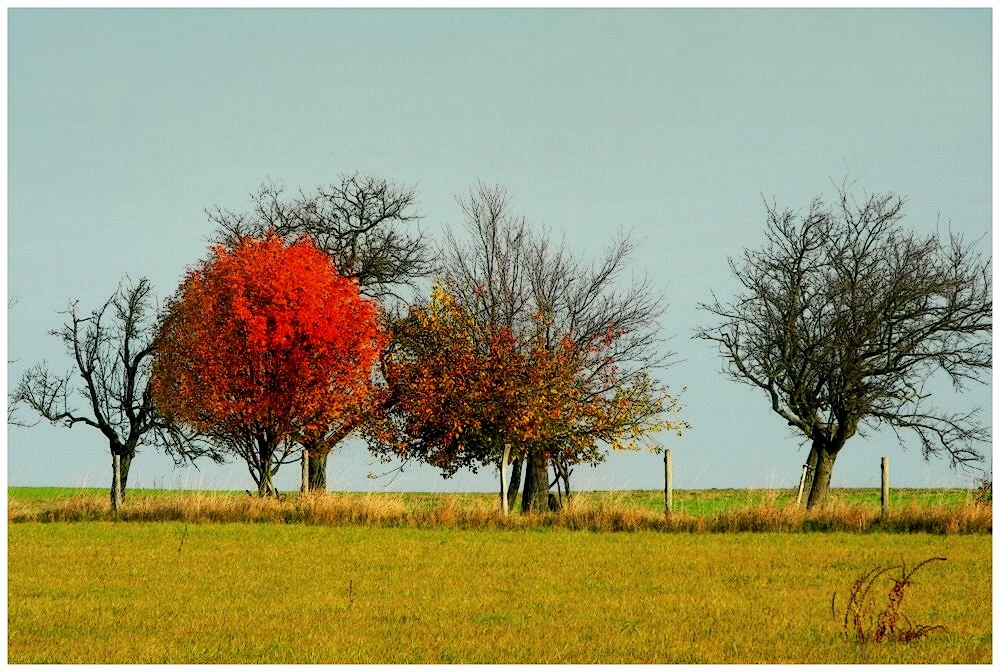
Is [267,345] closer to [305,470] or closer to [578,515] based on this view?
[305,470]

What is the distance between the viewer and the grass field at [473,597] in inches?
521

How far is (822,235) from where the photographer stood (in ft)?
124

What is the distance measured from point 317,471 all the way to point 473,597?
23874 mm

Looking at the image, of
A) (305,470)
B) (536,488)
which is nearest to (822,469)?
(536,488)

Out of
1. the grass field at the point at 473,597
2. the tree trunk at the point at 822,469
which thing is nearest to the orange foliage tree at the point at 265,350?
the grass field at the point at 473,597

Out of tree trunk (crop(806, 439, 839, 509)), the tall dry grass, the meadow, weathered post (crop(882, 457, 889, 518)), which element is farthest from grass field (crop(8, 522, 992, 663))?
tree trunk (crop(806, 439, 839, 509))

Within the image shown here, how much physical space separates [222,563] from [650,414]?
17.9 meters

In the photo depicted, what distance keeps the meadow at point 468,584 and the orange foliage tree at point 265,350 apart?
411cm

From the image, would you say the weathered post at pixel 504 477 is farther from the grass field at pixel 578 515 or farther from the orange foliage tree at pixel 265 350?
the orange foliage tree at pixel 265 350

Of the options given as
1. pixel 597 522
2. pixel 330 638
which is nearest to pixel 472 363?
pixel 597 522

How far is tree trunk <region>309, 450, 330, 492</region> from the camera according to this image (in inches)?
1581

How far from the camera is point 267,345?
118 ft

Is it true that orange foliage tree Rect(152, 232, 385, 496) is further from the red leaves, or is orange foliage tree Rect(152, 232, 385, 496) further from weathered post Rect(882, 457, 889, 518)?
weathered post Rect(882, 457, 889, 518)

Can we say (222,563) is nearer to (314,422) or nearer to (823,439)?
(314,422)
